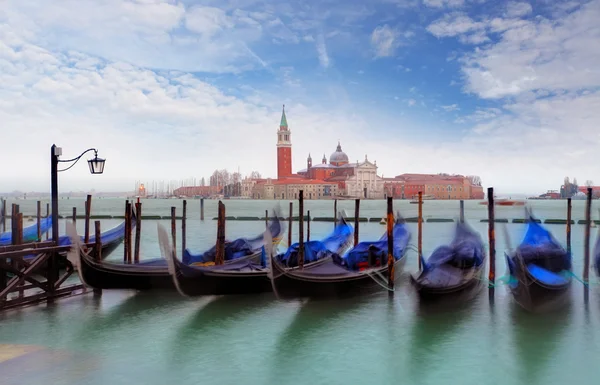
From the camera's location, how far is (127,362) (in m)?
3.68

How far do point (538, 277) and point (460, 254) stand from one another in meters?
0.84

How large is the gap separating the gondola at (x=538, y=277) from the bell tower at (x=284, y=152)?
5645 cm

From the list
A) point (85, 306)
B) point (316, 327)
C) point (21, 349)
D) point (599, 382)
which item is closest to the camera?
point (599, 382)

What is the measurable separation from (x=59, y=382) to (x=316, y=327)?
2.12 metres

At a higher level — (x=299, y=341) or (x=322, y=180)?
(x=322, y=180)

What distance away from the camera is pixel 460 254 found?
5621 millimetres

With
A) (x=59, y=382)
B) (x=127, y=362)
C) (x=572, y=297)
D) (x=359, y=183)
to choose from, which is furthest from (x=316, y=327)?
(x=359, y=183)

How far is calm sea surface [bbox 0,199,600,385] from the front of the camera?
11.6 ft

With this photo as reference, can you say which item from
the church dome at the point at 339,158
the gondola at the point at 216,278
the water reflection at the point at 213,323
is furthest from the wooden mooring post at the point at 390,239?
the church dome at the point at 339,158

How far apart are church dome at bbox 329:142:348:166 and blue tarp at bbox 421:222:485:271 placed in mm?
59377

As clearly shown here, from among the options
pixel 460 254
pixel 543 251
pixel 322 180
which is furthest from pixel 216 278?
pixel 322 180

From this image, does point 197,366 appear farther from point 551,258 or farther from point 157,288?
point 551,258

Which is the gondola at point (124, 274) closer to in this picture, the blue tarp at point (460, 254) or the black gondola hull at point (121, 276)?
the black gondola hull at point (121, 276)

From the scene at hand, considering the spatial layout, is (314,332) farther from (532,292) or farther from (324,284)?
(532,292)
